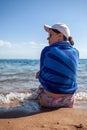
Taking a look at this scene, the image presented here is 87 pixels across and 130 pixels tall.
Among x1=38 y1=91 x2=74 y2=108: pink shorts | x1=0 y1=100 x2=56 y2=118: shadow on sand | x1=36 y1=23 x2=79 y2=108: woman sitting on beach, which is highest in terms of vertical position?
x1=36 y1=23 x2=79 y2=108: woman sitting on beach

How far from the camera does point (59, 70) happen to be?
12.4 feet

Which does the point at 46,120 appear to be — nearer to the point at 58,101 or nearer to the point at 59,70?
the point at 58,101

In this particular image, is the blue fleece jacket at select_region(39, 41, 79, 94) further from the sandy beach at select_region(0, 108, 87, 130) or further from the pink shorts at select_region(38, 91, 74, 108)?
the sandy beach at select_region(0, 108, 87, 130)

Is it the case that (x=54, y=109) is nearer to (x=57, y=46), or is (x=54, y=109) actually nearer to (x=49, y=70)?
(x=49, y=70)

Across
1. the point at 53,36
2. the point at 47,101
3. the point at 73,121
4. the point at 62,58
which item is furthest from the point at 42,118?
Result: the point at 53,36

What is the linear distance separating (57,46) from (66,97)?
33.6 inches

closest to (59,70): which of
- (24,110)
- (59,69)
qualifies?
(59,69)

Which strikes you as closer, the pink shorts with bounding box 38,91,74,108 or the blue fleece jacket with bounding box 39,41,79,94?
the blue fleece jacket with bounding box 39,41,79,94

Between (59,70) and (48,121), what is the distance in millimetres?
951

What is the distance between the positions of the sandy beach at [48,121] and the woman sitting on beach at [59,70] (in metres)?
0.30

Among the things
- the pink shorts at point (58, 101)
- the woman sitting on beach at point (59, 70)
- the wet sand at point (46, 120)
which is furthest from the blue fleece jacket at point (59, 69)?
the wet sand at point (46, 120)

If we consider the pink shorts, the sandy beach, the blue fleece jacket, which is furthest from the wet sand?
the blue fleece jacket

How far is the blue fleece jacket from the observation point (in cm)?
378

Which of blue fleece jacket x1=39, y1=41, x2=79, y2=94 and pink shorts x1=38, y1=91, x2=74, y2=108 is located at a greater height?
blue fleece jacket x1=39, y1=41, x2=79, y2=94
